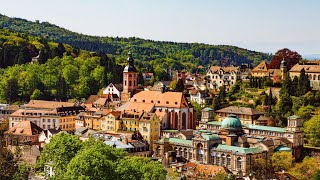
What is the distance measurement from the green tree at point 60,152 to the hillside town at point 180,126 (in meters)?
1.18

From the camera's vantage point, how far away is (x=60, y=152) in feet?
207

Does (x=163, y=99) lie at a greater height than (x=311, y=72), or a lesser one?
lesser

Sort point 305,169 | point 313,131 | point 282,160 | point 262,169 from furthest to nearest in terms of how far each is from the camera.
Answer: point 313,131
point 282,160
point 305,169
point 262,169

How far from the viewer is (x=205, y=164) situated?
251 feet

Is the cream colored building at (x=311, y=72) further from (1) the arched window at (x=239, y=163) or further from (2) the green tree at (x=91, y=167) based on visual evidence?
(2) the green tree at (x=91, y=167)

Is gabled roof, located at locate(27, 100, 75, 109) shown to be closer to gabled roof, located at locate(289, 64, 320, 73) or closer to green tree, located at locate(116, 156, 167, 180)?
gabled roof, located at locate(289, 64, 320, 73)

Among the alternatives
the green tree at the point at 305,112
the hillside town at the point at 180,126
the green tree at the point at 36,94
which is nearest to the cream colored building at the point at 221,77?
the hillside town at the point at 180,126

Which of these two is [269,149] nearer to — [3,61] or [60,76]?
[60,76]

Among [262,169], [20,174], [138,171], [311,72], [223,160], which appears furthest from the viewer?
[311,72]

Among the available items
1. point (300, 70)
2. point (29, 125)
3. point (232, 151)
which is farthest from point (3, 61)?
point (232, 151)

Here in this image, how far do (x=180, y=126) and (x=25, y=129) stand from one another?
23.7 metres

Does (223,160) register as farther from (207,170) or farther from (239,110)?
(239,110)

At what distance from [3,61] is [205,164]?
78.9 metres

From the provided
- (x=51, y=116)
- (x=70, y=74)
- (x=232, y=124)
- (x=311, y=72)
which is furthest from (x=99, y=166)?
(x=70, y=74)
